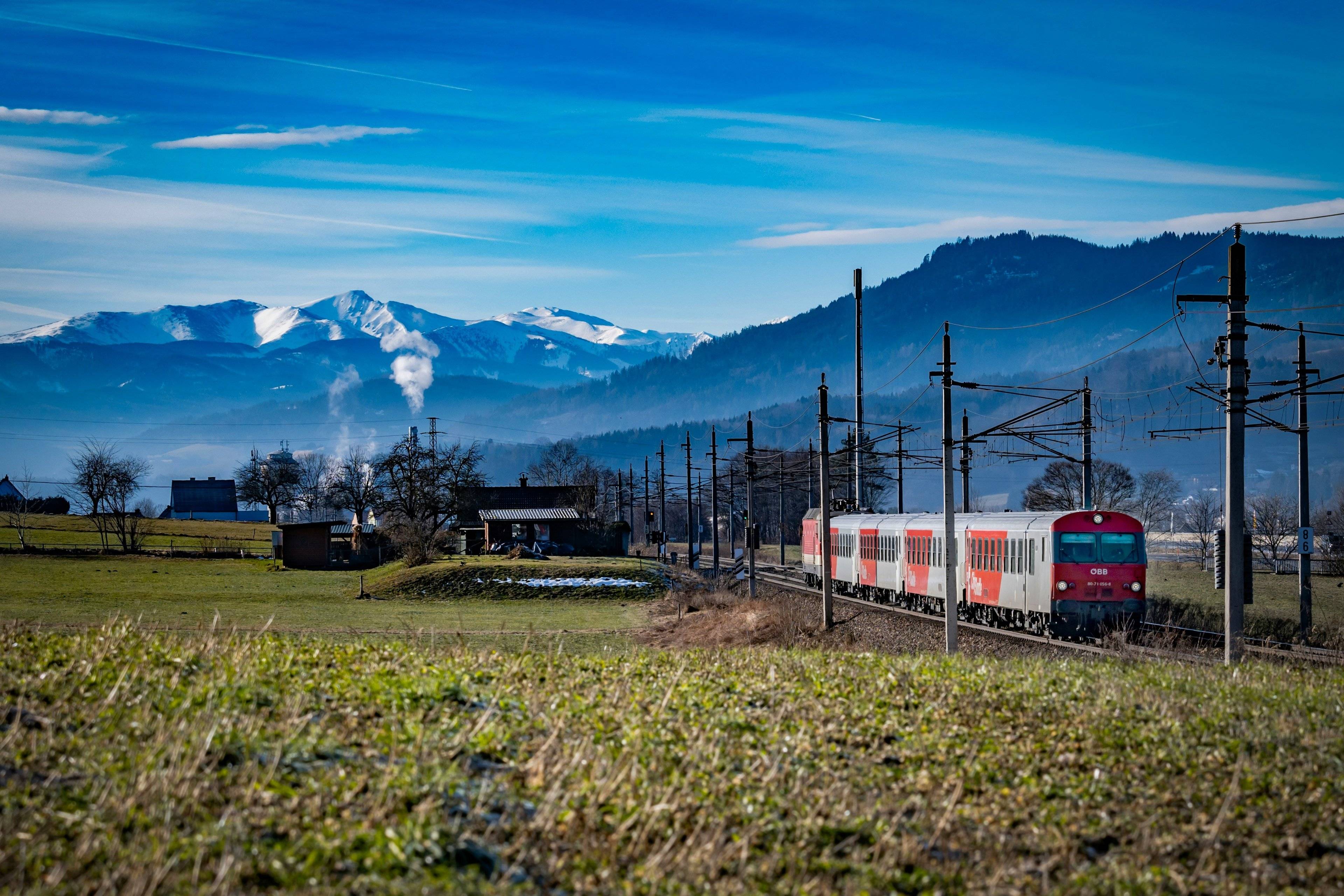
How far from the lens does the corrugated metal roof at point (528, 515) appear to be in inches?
3942

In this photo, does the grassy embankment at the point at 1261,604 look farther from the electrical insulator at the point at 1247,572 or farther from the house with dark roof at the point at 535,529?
the house with dark roof at the point at 535,529

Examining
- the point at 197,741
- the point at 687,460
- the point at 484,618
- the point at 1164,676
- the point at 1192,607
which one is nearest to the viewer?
the point at 197,741

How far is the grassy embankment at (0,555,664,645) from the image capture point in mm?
39594

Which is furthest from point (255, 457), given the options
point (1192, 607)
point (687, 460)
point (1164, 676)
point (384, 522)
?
point (1164, 676)

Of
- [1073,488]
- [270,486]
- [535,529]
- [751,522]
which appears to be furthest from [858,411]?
[270,486]

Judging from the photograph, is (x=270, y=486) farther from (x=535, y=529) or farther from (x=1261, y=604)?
(x=1261, y=604)

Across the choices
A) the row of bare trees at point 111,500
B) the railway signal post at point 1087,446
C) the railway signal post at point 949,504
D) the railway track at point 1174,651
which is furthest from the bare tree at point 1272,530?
the row of bare trees at point 111,500

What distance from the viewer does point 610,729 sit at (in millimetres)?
10211

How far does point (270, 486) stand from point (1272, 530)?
116586 millimetres

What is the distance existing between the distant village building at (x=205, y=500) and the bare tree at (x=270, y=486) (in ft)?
57.9

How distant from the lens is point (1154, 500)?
4210 inches

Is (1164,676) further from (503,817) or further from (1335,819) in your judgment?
(503,817)

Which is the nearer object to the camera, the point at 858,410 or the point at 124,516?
the point at 858,410

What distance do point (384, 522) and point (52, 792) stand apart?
79735mm
